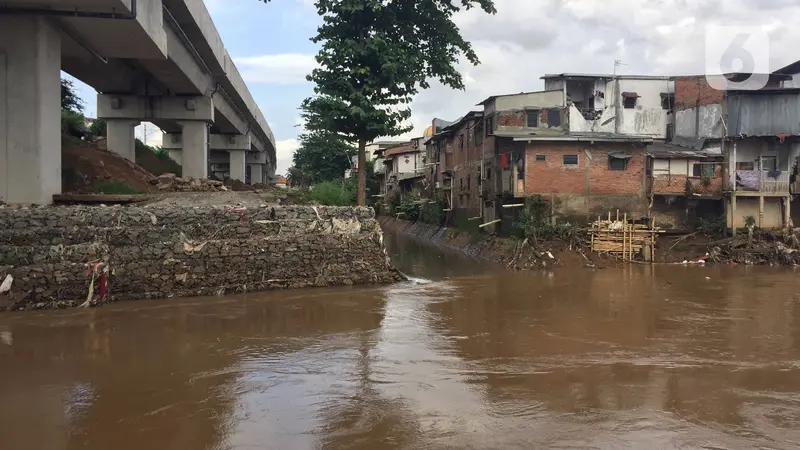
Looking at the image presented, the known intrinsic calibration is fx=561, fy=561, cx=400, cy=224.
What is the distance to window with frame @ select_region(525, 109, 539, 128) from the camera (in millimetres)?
30891

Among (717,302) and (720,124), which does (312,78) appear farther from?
(720,124)

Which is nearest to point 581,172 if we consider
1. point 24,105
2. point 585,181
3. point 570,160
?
point 585,181

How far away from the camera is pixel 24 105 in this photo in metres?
12.8

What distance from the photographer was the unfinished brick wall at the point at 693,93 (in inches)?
1245

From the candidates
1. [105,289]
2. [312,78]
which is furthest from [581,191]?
[105,289]

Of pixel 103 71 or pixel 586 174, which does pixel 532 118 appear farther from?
pixel 103 71

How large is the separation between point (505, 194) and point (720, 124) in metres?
12.7

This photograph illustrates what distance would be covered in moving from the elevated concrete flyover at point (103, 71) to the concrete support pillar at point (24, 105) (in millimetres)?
21

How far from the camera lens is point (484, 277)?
2130cm

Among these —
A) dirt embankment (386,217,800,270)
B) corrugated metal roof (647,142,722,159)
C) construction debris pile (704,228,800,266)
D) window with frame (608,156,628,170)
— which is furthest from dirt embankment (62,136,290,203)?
construction debris pile (704,228,800,266)

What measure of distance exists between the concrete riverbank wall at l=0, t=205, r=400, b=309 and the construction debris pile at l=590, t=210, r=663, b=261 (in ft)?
42.0

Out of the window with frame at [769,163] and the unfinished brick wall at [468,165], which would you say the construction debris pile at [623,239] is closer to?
the unfinished brick wall at [468,165]

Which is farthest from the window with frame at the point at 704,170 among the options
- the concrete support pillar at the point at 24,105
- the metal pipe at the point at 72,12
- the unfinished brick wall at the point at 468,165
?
the concrete support pillar at the point at 24,105

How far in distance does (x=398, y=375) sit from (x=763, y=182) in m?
26.0
